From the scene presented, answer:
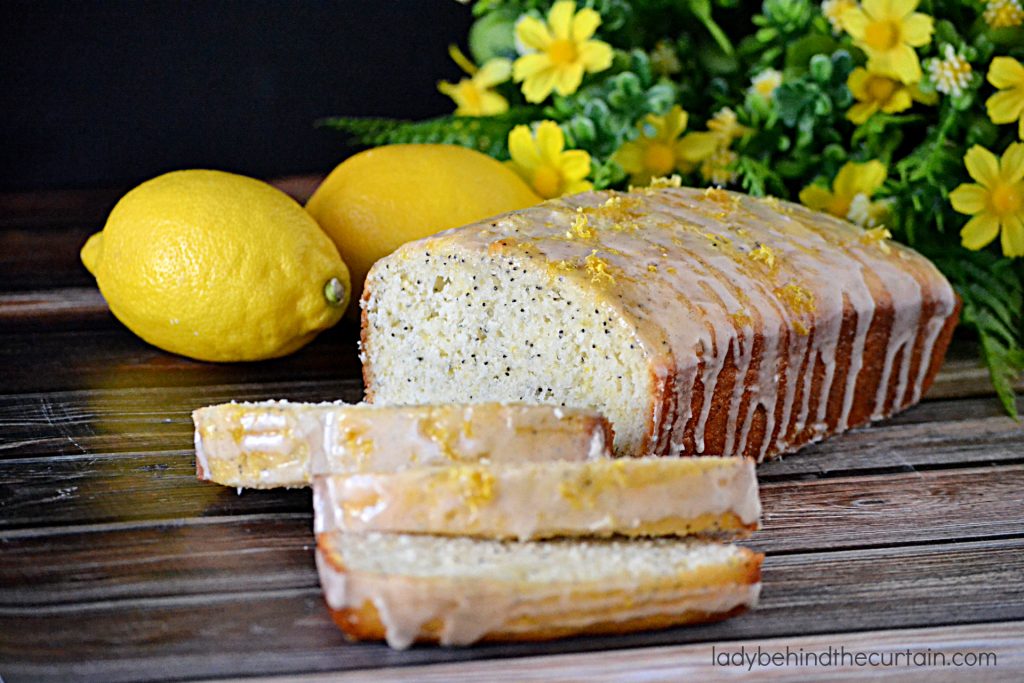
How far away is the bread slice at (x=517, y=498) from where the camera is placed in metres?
1.86

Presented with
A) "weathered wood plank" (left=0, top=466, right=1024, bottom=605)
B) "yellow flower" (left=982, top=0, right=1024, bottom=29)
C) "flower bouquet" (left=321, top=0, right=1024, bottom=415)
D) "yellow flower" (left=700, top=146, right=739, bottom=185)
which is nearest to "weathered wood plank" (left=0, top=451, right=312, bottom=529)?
"weathered wood plank" (left=0, top=466, right=1024, bottom=605)

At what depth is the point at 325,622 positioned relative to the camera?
6.13 ft

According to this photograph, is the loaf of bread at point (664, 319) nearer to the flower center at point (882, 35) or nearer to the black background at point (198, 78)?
the flower center at point (882, 35)

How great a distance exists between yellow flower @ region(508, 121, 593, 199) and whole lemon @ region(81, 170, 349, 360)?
0.75 m

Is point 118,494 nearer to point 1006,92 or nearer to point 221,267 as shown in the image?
point 221,267

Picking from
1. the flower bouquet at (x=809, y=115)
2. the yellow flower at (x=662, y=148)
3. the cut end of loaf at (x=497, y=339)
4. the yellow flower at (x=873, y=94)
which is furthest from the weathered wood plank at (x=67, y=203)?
the yellow flower at (x=873, y=94)

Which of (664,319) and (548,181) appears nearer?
(664,319)

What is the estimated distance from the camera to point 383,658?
1.77 m

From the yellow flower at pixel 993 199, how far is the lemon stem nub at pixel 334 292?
62.0 inches

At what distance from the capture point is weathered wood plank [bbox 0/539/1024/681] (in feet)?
5.80

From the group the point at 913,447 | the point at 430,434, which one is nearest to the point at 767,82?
the point at 913,447

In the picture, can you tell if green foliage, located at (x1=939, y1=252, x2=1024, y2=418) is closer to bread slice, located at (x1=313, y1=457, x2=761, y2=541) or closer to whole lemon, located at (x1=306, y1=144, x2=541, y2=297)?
whole lemon, located at (x1=306, y1=144, x2=541, y2=297)

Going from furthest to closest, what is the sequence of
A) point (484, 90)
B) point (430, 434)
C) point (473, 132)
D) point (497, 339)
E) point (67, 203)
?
point (67, 203) < point (484, 90) < point (473, 132) < point (497, 339) < point (430, 434)

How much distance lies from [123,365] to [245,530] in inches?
40.6
